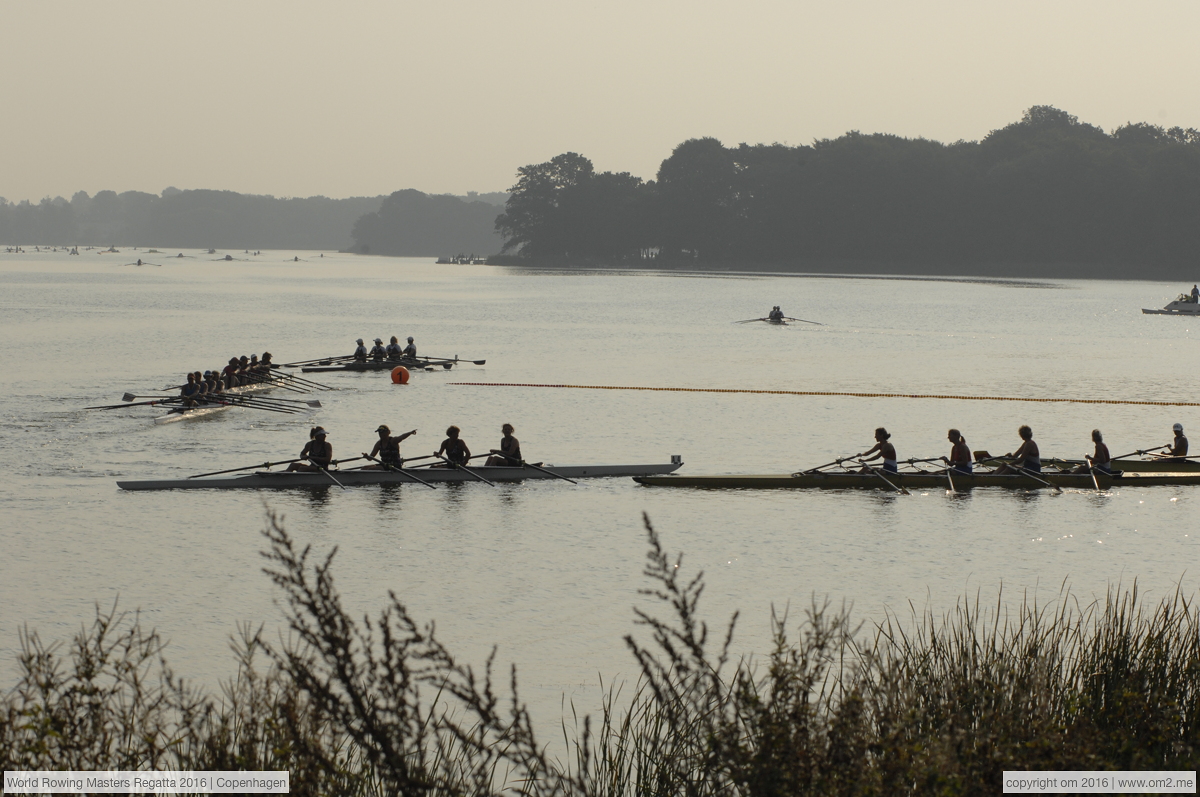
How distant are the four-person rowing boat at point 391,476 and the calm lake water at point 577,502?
0.94ft

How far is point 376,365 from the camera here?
49.4 meters

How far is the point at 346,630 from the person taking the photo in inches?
248

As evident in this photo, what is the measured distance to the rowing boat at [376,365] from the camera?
48219 millimetres

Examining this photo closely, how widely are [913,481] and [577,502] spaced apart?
6979mm

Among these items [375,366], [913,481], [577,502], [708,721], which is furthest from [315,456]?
[375,366]

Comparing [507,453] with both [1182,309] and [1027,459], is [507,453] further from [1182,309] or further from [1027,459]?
[1182,309]

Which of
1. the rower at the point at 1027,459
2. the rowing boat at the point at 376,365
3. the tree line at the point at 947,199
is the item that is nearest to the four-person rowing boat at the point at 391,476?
the rower at the point at 1027,459

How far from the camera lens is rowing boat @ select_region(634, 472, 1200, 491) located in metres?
25.4

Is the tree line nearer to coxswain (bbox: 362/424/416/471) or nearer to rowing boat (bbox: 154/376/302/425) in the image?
rowing boat (bbox: 154/376/302/425)

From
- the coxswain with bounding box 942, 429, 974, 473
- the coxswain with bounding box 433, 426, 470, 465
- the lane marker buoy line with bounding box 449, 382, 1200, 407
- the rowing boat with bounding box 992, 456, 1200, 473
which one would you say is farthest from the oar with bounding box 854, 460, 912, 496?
the lane marker buoy line with bounding box 449, 382, 1200, 407

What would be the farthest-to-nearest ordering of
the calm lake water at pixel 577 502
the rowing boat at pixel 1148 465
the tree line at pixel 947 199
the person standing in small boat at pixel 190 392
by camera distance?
1. the tree line at pixel 947 199
2. the person standing in small boat at pixel 190 392
3. the rowing boat at pixel 1148 465
4. the calm lake water at pixel 577 502

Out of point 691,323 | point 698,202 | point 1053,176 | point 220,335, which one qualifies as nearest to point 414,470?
point 220,335

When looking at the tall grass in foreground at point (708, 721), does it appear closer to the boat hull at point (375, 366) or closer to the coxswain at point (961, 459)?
the coxswain at point (961, 459)

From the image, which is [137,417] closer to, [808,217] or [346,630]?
[346,630]
